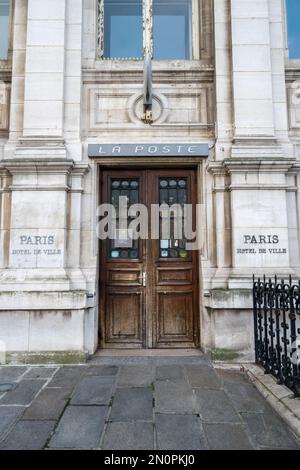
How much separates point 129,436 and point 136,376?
5.39ft

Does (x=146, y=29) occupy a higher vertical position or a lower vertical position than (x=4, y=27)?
lower

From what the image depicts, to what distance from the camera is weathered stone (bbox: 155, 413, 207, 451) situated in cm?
297

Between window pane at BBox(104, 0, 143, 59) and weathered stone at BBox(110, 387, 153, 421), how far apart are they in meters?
6.20

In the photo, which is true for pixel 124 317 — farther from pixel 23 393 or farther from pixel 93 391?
pixel 23 393

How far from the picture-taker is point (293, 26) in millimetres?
7062

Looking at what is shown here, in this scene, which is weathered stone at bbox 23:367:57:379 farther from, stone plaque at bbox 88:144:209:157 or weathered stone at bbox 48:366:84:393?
stone plaque at bbox 88:144:209:157

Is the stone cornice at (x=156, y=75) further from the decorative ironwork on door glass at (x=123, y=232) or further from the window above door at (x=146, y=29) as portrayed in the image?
the decorative ironwork on door glass at (x=123, y=232)

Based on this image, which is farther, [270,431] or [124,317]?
[124,317]

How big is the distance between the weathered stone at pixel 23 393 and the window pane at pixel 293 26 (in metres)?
7.57

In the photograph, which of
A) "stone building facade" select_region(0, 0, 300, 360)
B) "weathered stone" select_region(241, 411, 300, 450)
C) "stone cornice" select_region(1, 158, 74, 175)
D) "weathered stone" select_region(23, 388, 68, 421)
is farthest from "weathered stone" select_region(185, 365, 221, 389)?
"stone cornice" select_region(1, 158, 74, 175)

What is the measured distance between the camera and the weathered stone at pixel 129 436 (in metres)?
2.97

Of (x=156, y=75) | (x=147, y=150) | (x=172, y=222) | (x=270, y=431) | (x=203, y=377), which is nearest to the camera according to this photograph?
(x=270, y=431)

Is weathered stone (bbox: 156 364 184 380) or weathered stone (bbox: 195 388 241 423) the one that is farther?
weathered stone (bbox: 156 364 184 380)

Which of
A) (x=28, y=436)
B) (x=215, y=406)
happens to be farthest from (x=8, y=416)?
(x=215, y=406)
